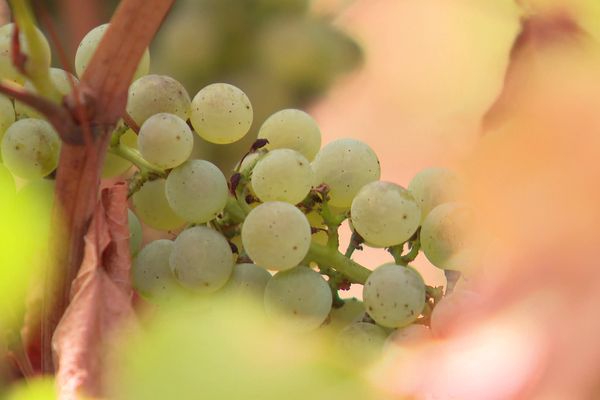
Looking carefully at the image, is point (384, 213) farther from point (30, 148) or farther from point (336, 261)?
point (30, 148)

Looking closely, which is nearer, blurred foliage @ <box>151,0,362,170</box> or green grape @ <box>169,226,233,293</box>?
green grape @ <box>169,226,233,293</box>

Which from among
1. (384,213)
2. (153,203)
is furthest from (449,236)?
(153,203)

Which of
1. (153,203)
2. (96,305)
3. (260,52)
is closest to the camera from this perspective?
(96,305)

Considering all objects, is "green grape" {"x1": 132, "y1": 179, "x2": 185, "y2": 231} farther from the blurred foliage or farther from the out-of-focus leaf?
the blurred foliage

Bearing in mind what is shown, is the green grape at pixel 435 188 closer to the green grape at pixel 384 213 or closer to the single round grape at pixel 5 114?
the green grape at pixel 384 213

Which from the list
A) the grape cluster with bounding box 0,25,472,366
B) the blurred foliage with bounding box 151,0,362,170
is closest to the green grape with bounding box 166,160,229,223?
the grape cluster with bounding box 0,25,472,366

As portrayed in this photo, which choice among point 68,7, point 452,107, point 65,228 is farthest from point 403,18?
point 65,228

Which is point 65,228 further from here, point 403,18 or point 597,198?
point 403,18
